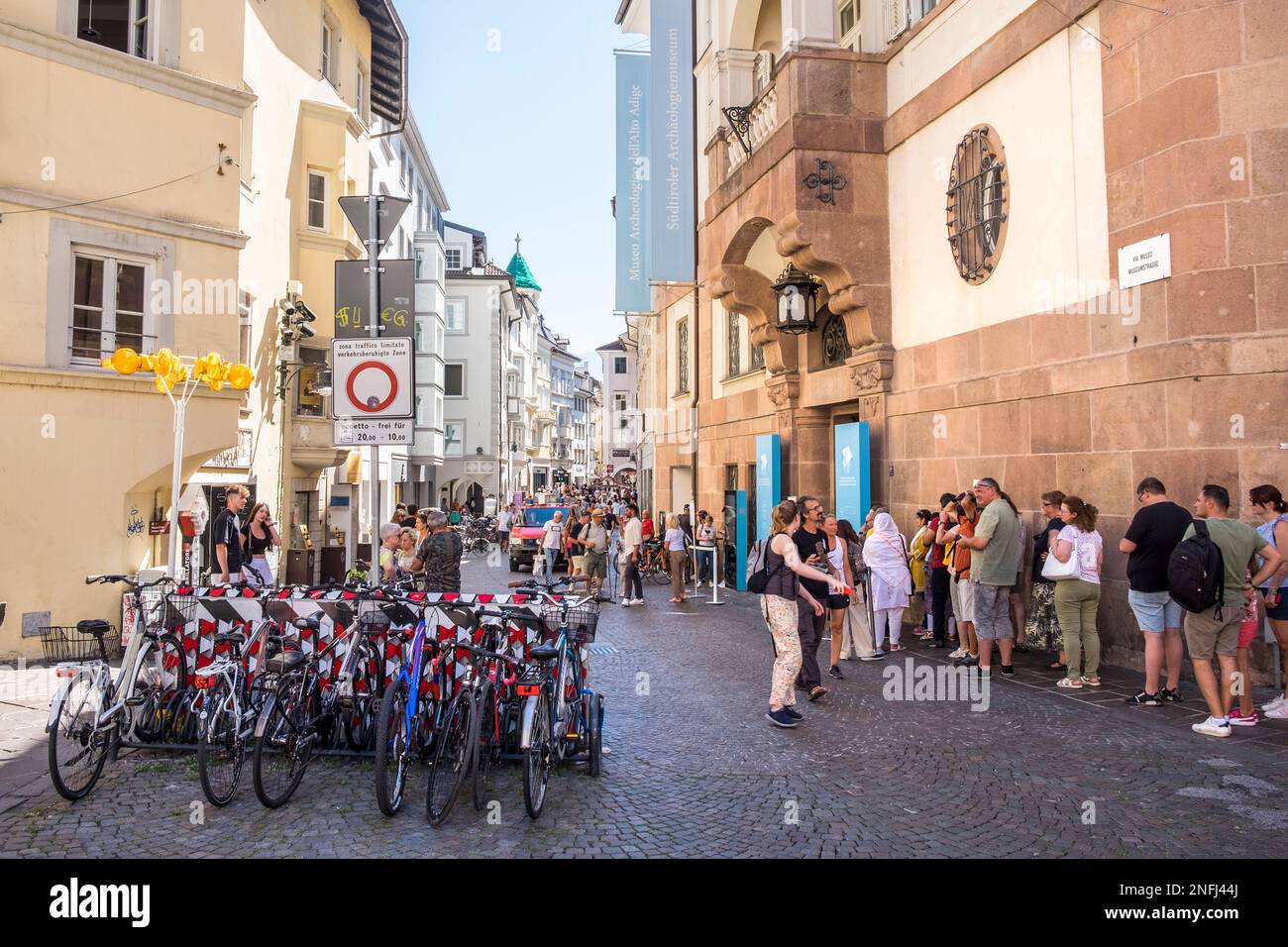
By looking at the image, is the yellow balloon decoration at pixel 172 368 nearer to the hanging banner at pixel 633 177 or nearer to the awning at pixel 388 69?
the hanging banner at pixel 633 177

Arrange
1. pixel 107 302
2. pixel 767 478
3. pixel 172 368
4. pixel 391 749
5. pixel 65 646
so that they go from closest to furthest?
pixel 391 749, pixel 172 368, pixel 65 646, pixel 107 302, pixel 767 478

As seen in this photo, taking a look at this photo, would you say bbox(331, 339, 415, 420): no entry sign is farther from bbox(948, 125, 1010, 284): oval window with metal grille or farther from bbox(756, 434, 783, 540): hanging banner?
bbox(756, 434, 783, 540): hanging banner

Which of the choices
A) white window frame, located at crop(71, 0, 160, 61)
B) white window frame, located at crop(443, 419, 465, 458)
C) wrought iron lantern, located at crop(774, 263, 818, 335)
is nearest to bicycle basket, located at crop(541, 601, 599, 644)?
white window frame, located at crop(71, 0, 160, 61)

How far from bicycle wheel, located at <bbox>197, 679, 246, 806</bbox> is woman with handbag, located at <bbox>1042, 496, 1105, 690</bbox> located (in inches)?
277

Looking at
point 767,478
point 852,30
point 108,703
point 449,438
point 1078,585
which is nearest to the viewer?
point 108,703

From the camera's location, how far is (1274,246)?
8086mm

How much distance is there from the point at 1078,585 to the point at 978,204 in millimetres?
5683

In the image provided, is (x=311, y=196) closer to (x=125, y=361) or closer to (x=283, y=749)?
(x=125, y=361)

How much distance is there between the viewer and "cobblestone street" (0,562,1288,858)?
16.1ft

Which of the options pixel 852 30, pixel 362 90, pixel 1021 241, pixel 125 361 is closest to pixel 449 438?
pixel 362 90

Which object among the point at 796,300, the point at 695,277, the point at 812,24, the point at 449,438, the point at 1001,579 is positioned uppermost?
the point at 812,24

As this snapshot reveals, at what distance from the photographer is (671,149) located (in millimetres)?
21594
